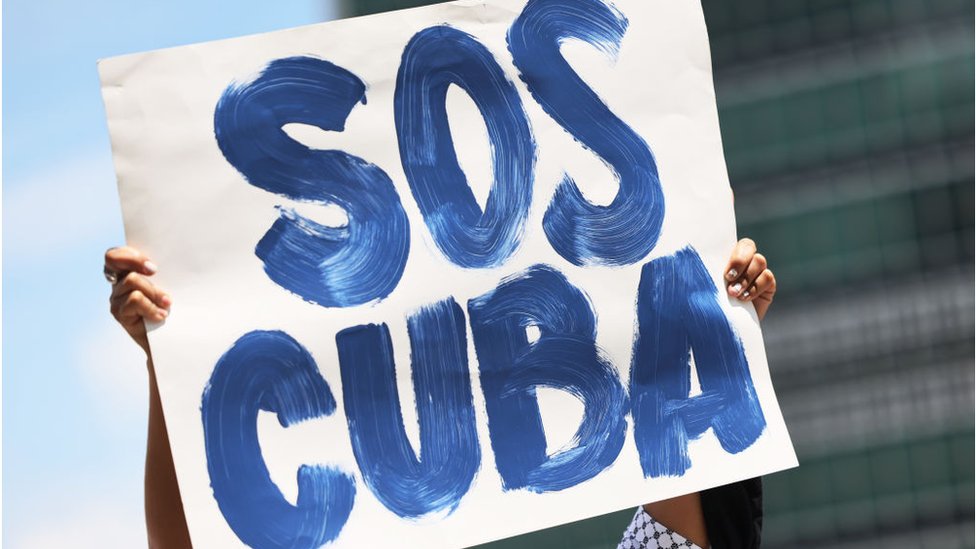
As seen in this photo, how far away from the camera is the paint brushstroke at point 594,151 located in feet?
7.00

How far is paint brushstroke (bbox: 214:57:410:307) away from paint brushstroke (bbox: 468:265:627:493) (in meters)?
0.19

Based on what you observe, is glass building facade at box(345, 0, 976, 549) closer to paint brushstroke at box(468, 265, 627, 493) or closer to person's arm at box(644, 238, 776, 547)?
person's arm at box(644, 238, 776, 547)

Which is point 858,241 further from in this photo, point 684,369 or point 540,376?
point 540,376

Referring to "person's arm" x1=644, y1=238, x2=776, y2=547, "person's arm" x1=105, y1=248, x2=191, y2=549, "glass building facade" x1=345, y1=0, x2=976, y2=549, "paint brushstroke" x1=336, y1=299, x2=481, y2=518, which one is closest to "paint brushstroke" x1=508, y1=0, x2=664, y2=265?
"person's arm" x1=644, y1=238, x2=776, y2=547

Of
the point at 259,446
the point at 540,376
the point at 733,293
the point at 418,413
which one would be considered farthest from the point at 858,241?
the point at 259,446

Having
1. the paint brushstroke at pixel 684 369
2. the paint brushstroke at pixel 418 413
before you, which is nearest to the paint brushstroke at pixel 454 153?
the paint brushstroke at pixel 418 413

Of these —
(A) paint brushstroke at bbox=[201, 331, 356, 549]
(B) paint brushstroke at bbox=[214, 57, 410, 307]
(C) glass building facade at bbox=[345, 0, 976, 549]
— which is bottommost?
(A) paint brushstroke at bbox=[201, 331, 356, 549]

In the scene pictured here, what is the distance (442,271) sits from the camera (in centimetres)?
209

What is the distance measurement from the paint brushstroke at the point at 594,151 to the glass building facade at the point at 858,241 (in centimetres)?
2000

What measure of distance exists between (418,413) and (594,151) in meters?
0.54

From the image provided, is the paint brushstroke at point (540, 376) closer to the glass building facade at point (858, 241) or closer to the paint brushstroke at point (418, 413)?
the paint brushstroke at point (418, 413)

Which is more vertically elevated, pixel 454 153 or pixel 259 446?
pixel 454 153

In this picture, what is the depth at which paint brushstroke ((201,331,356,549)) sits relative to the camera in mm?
1954

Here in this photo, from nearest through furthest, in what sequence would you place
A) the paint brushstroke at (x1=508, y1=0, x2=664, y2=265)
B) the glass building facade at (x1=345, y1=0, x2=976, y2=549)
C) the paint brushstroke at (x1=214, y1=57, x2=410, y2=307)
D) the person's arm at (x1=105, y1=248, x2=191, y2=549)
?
the person's arm at (x1=105, y1=248, x2=191, y2=549), the paint brushstroke at (x1=214, y1=57, x2=410, y2=307), the paint brushstroke at (x1=508, y1=0, x2=664, y2=265), the glass building facade at (x1=345, y1=0, x2=976, y2=549)
